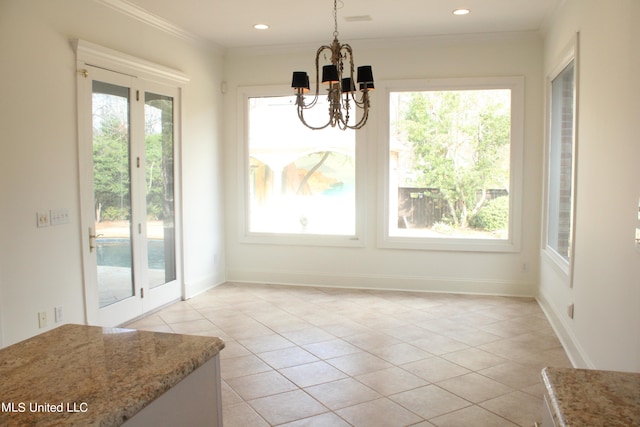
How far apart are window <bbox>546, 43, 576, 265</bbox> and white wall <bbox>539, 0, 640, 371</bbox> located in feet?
1.24

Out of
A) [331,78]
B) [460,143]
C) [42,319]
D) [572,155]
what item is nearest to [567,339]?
[572,155]

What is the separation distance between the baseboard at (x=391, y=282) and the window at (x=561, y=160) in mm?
807

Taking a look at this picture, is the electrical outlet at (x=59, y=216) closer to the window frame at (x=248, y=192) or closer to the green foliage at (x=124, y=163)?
the green foliage at (x=124, y=163)

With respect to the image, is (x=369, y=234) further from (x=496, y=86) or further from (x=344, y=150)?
(x=496, y=86)

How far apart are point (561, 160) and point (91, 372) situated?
4538mm

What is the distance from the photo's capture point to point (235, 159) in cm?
645

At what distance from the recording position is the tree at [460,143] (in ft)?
18.8

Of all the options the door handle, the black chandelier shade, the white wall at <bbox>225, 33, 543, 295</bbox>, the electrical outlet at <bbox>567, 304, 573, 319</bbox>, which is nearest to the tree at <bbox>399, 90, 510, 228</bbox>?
the white wall at <bbox>225, 33, 543, 295</bbox>

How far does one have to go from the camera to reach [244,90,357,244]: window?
245 inches

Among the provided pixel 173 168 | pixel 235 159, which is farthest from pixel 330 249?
pixel 173 168

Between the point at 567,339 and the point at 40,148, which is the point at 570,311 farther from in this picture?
the point at 40,148

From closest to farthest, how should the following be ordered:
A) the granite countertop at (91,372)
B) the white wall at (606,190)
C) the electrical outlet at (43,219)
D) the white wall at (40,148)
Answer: the granite countertop at (91,372) → the white wall at (606,190) → the white wall at (40,148) → the electrical outlet at (43,219)

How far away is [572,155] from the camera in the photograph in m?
4.09

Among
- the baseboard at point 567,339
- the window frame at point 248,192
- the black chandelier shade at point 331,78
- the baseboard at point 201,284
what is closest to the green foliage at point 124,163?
the baseboard at point 201,284
